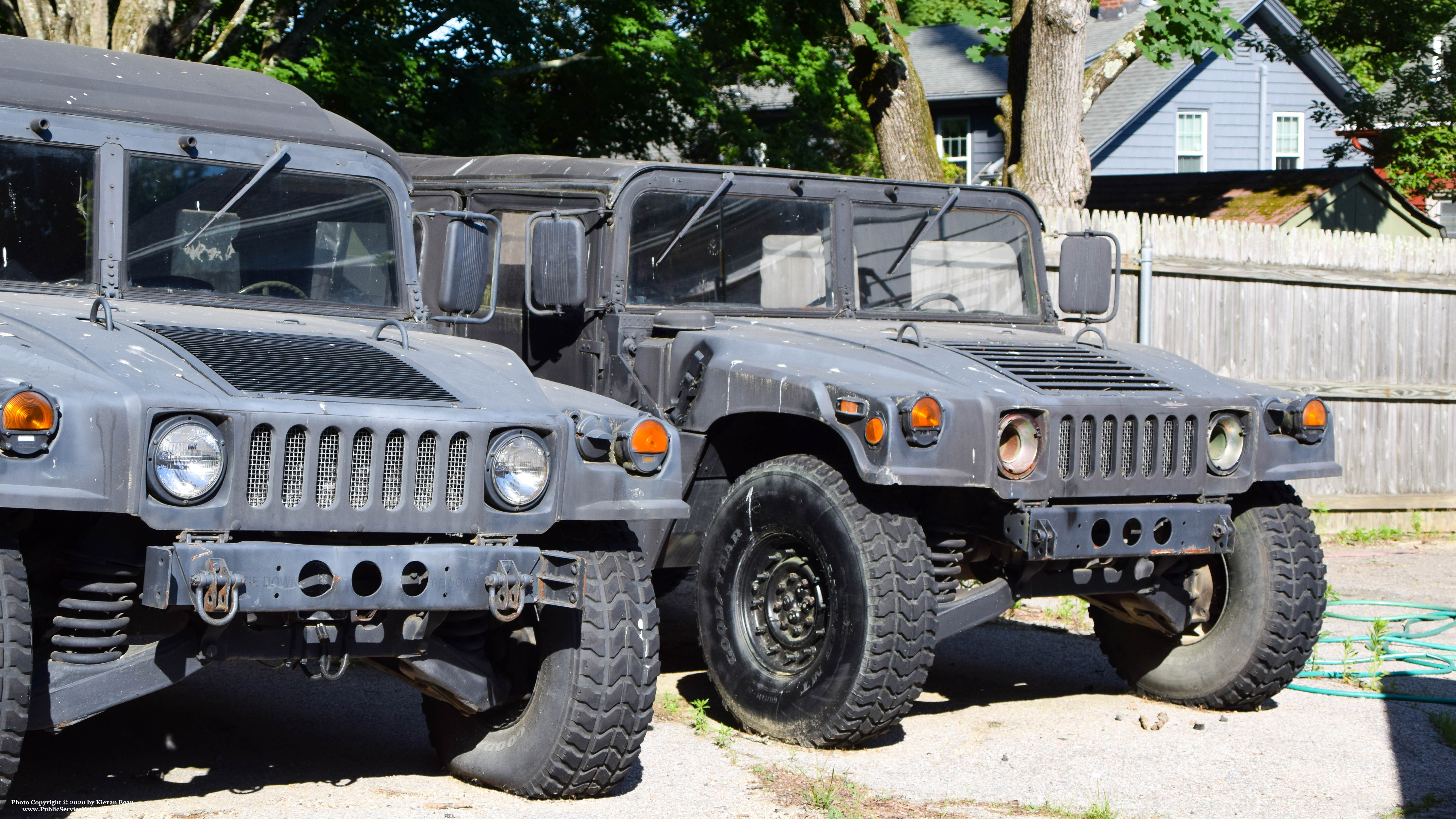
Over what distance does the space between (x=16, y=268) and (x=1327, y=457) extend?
5.01 m

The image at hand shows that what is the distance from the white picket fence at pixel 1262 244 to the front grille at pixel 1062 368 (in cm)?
429

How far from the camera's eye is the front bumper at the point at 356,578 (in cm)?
397

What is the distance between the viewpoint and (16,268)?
16.5 feet

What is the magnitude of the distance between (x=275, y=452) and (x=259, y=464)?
0.18 feet

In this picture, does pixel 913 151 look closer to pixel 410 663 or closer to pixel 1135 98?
pixel 410 663

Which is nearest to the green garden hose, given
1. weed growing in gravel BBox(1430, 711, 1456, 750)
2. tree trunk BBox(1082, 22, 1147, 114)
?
weed growing in gravel BBox(1430, 711, 1456, 750)

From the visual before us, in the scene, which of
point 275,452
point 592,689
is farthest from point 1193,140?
point 275,452

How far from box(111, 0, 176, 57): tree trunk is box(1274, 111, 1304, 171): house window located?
21782 mm

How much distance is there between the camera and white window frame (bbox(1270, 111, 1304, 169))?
2828 centimetres

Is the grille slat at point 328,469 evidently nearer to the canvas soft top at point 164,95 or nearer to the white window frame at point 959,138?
the canvas soft top at point 164,95

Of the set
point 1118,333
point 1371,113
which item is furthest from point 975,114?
point 1118,333

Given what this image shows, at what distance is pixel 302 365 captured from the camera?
4.59 meters

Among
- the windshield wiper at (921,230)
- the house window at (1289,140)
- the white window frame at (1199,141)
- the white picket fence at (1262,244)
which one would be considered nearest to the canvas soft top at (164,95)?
the windshield wiper at (921,230)

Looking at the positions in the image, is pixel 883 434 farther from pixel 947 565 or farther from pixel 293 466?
pixel 293 466
